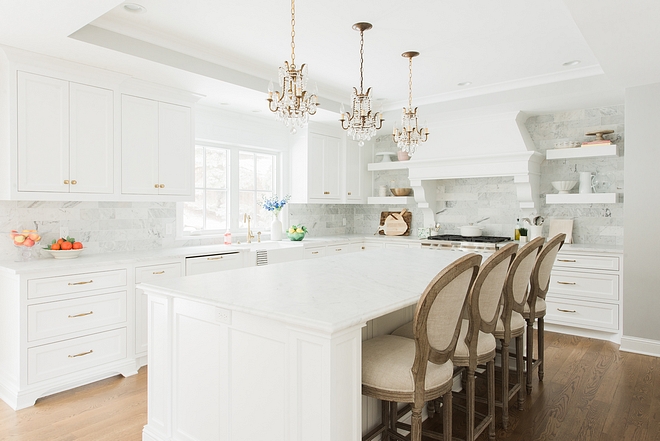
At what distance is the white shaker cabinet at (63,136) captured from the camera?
308cm

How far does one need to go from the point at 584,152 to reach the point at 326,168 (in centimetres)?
298

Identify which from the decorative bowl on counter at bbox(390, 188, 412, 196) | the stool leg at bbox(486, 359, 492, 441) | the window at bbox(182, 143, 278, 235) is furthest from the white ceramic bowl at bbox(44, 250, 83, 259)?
the decorative bowl on counter at bbox(390, 188, 412, 196)

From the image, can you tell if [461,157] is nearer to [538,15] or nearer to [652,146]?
[652,146]

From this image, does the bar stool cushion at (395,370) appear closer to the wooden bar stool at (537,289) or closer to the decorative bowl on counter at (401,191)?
the wooden bar stool at (537,289)

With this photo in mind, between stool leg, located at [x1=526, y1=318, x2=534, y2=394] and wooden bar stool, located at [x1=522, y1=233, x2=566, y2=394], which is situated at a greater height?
wooden bar stool, located at [x1=522, y1=233, x2=566, y2=394]

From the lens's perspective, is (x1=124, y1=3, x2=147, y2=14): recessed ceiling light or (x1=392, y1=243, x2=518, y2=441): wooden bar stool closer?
(x1=392, y1=243, x2=518, y2=441): wooden bar stool

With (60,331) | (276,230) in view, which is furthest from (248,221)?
(60,331)

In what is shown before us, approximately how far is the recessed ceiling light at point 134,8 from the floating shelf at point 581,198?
422cm

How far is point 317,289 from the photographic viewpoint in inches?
82.3

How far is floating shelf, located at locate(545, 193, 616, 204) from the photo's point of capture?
451 centimetres

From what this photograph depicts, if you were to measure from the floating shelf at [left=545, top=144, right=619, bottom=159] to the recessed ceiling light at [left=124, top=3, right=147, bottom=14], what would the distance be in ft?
13.5

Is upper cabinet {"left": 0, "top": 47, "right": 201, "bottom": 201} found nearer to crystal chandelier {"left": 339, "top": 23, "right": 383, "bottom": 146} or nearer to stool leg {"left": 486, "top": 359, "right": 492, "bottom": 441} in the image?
crystal chandelier {"left": 339, "top": 23, "right": 383, "bottom": 146}

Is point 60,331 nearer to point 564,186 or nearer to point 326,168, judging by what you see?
point 326,168

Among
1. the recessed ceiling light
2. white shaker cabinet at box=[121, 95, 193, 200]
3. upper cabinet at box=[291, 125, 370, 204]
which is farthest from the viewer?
upper cabinet at box=[291, 125, 370, 204]
